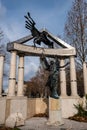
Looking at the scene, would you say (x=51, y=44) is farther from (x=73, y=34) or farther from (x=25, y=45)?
(x=73, y=34)

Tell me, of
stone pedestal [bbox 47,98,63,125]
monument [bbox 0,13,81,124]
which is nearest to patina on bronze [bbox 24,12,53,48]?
monument [bbox 0,13,81,124]

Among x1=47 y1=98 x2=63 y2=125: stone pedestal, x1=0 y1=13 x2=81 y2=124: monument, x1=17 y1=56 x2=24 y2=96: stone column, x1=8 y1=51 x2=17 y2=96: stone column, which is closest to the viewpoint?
x1=47 y1=98 x2=63 y2=125: stone pedestal

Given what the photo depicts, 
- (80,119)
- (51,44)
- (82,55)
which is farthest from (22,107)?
(82,55)

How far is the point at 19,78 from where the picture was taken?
16.2 m

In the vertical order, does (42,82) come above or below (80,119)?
above

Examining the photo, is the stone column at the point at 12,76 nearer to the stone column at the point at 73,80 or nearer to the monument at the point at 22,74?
the monument at the point at 22,74

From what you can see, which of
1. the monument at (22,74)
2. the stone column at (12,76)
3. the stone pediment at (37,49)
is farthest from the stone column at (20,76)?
the stone column at (12,76)

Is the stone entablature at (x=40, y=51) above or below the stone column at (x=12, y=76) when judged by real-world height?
above

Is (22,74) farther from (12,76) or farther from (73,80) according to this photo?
(73,80)

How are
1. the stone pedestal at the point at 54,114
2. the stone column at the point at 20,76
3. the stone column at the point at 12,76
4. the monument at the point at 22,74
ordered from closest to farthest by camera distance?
1. the stone pedestal at the point at 54,114
2. the monument at the point at 22,74
3. the stone column at the point at 12,76
4. the stone column at the point at 20,76

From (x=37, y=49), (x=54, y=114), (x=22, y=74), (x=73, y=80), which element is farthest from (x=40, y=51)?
(x=54, y=114)

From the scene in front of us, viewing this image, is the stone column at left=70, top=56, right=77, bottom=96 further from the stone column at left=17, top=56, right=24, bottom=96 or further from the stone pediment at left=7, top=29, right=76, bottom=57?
the stone column at left=17, top=56, right=24, bottom=96

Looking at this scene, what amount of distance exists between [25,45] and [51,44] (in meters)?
2.55

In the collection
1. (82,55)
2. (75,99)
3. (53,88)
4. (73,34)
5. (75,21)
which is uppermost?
(75,21)
